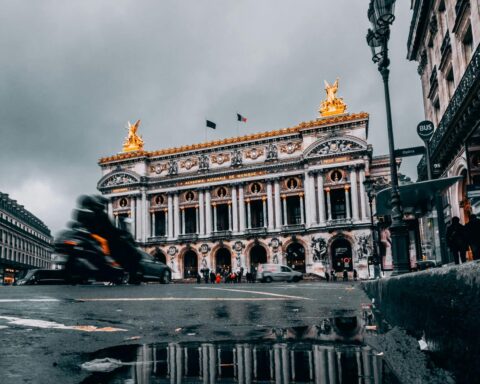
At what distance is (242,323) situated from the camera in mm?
5504

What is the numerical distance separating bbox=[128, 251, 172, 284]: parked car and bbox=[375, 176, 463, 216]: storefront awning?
11.8 meters

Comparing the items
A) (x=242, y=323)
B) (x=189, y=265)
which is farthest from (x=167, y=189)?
(x=242, y=323)

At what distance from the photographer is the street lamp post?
9.14 metres

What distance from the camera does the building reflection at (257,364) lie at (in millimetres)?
2748

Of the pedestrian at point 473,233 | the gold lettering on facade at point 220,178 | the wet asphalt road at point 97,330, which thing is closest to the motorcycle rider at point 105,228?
the wet asphalt road at point 97,330

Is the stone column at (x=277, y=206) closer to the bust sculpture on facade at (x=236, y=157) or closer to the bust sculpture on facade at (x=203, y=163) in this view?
the bust sculpture on facade at (x=236, y=157)

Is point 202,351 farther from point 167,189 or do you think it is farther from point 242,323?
point 167,189

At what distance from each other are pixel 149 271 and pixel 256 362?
71.0 ft

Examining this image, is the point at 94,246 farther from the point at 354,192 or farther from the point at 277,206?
the point at 277,206

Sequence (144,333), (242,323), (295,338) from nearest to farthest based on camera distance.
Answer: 1. (295,338)
2. (144,333)
3. (242,323)

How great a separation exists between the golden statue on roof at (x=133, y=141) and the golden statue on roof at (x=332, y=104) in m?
24.4

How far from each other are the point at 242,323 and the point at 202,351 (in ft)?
6.15

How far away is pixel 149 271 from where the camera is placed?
24156mm

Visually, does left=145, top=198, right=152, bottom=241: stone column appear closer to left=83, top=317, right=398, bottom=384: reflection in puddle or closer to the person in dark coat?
the person in dark coat
